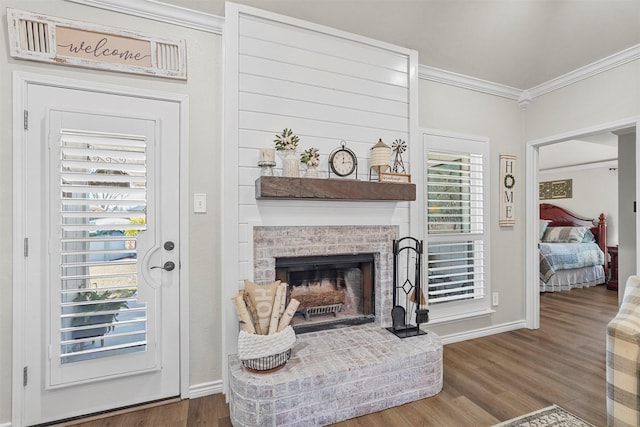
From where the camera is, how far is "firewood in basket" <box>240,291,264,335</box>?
1970 mm

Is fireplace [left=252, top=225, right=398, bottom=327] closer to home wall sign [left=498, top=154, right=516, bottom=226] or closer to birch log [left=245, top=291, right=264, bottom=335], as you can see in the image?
birch log [left=245, top=291, right=264, bottom=335]

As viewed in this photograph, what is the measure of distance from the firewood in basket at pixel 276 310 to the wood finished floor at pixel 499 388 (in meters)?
0.61

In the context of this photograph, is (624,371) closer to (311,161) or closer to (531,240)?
(311,161)

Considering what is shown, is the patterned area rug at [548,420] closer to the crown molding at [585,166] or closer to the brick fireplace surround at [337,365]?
the brick fireplace surround at [337,365]

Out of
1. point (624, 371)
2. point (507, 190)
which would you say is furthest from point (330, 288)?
point (507, 190)

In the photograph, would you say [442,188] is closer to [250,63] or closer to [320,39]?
[320,39]

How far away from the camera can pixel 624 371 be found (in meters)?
1.54

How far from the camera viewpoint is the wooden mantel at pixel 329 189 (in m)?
2.10

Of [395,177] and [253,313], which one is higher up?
[395,177]

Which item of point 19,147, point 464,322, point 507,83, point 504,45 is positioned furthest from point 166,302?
point 507,83

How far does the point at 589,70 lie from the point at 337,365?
3384mm

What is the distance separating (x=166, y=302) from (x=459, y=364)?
231cm

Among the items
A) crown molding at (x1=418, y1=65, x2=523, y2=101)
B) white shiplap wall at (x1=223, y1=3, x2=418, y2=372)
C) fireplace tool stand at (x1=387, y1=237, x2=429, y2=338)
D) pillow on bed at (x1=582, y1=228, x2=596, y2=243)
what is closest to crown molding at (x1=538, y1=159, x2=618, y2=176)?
pillow on bed at (x1=582, y1=228, x2=596, y2=243)

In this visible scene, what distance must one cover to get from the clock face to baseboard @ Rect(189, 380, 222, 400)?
5.64 feet
